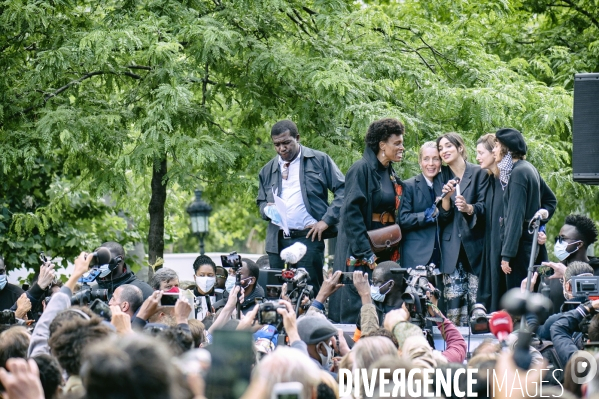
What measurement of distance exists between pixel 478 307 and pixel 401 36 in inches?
252

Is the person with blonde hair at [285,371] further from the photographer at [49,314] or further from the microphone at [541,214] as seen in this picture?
the microphone at [541,214]

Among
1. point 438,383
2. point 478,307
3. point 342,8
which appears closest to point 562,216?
point 342,8

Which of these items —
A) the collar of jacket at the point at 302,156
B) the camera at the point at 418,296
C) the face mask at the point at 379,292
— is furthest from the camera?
the collar of jacket at the point at 302,156

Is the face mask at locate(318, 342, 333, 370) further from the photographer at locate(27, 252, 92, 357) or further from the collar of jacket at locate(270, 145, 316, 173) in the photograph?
the collar of jacket at locate(270, 145, 316, 173)

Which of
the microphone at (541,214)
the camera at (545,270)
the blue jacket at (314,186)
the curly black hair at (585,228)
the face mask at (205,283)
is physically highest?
the blue jacket at (314,186)

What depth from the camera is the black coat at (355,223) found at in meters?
9.12

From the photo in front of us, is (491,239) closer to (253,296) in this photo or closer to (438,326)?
(438,326)

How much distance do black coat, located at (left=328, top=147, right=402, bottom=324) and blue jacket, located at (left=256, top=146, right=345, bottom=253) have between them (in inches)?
14.4

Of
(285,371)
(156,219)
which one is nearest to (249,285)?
(156,219)

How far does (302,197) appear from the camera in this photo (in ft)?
31.9

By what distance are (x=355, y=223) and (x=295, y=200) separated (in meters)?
0.85

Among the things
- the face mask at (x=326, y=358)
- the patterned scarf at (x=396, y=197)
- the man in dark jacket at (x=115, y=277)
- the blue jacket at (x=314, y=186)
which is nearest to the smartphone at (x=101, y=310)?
the face mask at (x=326, y=358)

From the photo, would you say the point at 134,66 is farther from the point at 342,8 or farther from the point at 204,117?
the point at 342,8

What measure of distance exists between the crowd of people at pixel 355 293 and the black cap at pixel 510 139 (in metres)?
0.01
